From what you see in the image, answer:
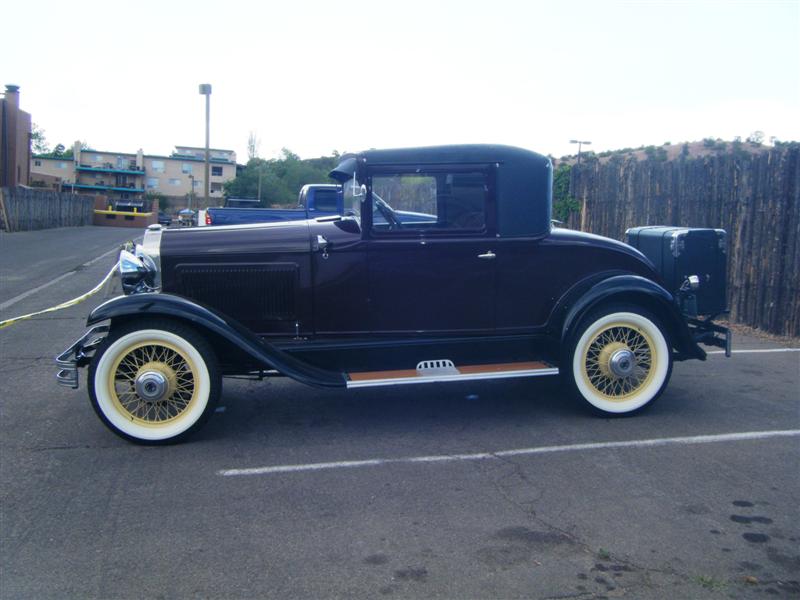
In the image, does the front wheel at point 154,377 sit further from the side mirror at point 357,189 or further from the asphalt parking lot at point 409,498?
the side mirror at point 357,189

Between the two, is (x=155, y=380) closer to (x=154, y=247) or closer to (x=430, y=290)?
(x=154, y=247)

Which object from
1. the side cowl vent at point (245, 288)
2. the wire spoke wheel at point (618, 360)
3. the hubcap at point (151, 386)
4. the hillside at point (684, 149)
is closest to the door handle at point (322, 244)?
the side cowl vent at point (245, 288)

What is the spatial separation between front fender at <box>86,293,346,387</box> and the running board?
0.19m

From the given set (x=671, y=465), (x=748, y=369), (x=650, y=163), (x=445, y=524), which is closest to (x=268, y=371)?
(x=445, y=524)

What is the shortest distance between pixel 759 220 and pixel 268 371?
6.32 metres

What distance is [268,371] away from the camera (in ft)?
17.1

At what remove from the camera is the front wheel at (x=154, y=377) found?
187 inches

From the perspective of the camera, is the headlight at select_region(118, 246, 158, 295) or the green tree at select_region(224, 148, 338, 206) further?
the green tree at select_region(224, 148, 338, 206)

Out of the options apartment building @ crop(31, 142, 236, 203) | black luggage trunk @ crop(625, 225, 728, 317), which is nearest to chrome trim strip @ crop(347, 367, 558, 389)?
black luggage trunk @ crop(625, 225, 728, 317)

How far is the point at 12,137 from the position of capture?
44469mm

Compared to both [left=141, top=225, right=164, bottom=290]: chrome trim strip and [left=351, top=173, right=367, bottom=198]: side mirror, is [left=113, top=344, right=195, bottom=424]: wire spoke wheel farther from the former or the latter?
[left=351, top=173, right=367, bottom=198]: side mirror

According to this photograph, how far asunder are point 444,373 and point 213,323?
5.51ft

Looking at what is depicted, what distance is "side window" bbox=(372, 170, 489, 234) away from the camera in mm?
5316

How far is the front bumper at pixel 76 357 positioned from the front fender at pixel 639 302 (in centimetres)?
341
